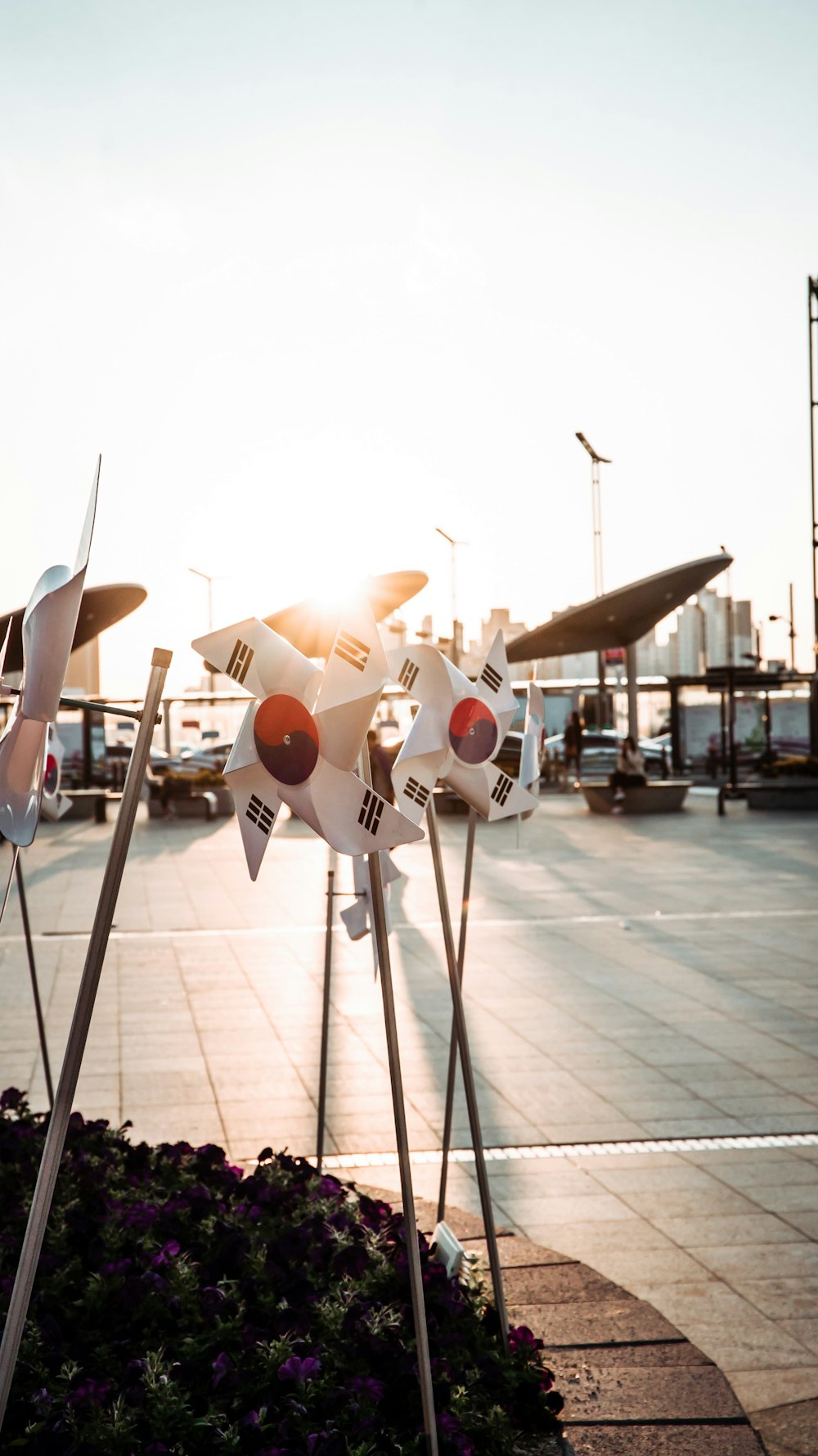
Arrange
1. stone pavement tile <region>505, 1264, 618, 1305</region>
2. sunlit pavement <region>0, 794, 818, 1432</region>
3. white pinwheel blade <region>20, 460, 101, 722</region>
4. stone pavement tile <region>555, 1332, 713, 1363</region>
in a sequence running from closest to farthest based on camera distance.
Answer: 1. white pinwheel blade <region>20, 460, 101, 722</region>
2. stone pavement tile <region>555, 1332, 713, 1363</region>
3. stone pavement tile <region>505, 1264, 618, 1305</region>
4. sunlit pavement <region>0, 794, 818, 1432</region>

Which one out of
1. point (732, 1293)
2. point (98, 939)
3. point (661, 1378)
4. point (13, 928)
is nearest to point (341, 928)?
point (13, 928)

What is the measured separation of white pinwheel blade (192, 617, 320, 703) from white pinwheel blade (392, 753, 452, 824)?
30cm

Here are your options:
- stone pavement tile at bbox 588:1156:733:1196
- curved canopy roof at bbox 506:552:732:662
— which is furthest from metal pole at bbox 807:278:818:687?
stone pavement tile at bbox 588:1156:733:1196

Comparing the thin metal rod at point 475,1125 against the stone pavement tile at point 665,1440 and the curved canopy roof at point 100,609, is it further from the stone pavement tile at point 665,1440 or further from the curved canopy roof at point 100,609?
the curved canopy roof at point 100,609

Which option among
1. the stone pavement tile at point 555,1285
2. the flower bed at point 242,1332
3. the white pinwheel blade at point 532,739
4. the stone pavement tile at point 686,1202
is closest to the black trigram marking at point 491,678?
the white pinwheel blade at point 532,739

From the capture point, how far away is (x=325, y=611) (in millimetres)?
3879

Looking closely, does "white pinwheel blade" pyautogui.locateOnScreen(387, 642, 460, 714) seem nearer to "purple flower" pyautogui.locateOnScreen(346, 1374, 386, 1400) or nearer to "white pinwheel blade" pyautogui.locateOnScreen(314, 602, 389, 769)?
"white pinwheel blade" pyautogui.locateOnScreen(314, 602, 389, 769)

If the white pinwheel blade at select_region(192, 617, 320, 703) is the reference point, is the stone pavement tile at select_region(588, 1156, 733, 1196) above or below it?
below

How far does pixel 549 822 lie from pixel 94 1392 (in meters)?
18.7

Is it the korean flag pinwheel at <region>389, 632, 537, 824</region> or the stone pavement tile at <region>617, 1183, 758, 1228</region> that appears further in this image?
the stone pavement tile at <region>617, 1183, 758, 1228</region>

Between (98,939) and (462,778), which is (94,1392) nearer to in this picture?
(98,939)

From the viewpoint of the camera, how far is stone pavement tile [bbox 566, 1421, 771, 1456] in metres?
2.55

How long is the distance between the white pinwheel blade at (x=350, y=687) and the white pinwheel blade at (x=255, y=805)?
12 centimetres

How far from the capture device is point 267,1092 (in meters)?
6.02
